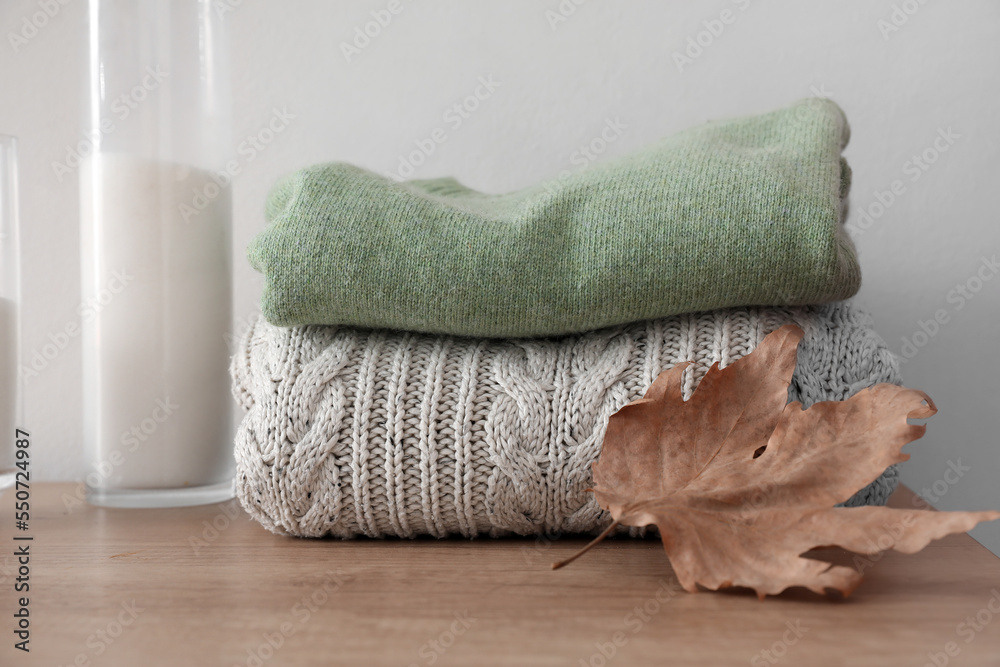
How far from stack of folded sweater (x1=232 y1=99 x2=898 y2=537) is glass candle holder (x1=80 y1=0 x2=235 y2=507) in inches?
4.8

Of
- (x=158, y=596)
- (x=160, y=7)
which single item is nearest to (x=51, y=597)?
(x=158, y=596)

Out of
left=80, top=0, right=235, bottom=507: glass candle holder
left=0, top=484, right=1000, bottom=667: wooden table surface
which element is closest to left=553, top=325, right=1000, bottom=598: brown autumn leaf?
left=0, top=484, right=1000, bottom=667: wooden table surface

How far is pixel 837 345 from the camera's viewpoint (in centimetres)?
44

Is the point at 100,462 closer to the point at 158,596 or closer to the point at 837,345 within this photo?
the point at 158,596

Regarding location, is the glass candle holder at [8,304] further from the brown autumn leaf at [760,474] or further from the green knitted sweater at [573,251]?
the brown autumn leaf at [760,474]

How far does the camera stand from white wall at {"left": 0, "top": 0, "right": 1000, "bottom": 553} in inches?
25.4

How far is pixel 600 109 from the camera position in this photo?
26.3 inches

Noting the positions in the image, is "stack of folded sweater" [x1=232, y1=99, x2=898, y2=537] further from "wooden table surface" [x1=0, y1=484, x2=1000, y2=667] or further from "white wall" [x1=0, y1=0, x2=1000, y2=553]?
"white wall" [x1=0, y1=0, x2=1000, y2=553]

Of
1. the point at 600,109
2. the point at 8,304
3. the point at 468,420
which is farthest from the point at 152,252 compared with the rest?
the point at 600,109

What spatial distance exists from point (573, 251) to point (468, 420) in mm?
110

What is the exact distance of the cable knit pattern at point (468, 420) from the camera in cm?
42

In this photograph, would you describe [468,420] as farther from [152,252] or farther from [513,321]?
[152,252]

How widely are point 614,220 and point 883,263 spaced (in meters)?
0.36

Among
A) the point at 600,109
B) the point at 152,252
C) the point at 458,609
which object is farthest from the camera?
the point at 600,109
